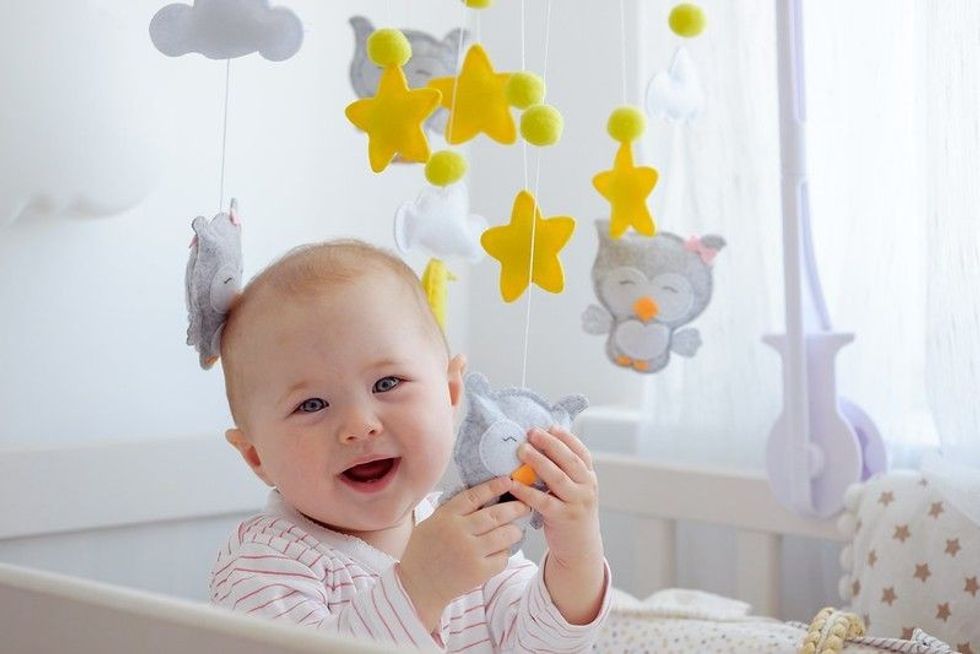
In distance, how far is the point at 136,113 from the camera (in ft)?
4.80

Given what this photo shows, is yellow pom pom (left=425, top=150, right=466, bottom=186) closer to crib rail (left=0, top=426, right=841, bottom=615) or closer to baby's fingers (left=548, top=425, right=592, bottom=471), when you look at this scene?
baby's fingers (left=548, top=425, right=592, bottom=471)

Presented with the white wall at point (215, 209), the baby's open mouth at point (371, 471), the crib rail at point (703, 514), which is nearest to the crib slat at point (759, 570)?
the crib rail at point (703, 514)

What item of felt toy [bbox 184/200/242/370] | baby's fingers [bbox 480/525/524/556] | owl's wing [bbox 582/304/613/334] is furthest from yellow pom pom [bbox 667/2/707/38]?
baby's fingers [bbox 480/525/524/556]

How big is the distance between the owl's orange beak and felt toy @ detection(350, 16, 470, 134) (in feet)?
0.86

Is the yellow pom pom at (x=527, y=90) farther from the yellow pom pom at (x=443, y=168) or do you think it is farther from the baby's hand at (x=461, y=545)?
the baby's hand at (x=461, y=545)


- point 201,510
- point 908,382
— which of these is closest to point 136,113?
point 201,510

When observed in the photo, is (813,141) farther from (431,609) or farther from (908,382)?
(431,609)

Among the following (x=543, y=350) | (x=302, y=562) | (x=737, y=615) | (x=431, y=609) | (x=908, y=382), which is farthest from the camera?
(x=543, y=350)

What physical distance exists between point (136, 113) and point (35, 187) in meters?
0.13

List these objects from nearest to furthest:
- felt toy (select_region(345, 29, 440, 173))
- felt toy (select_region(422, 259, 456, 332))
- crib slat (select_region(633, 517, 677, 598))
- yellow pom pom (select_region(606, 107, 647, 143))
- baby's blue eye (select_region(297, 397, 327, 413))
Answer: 1. baby's blue eye (select_region(297, 397, 327, 413))
2. felt toy (select_region(345, 29, 440, 173))
3. yellow pom pom (select_region(606, 107, 647, 143))
4. felt toy (select_region(422, 259, 456, 332))
5. crib slat (select_region(633, 517, 677, 598))

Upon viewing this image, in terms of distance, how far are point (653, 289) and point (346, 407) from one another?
1.79 feet

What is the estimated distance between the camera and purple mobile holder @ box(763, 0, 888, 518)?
4.65ft

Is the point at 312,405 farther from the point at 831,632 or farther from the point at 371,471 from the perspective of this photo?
the point at 831,632

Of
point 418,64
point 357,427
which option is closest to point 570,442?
point 357,427
